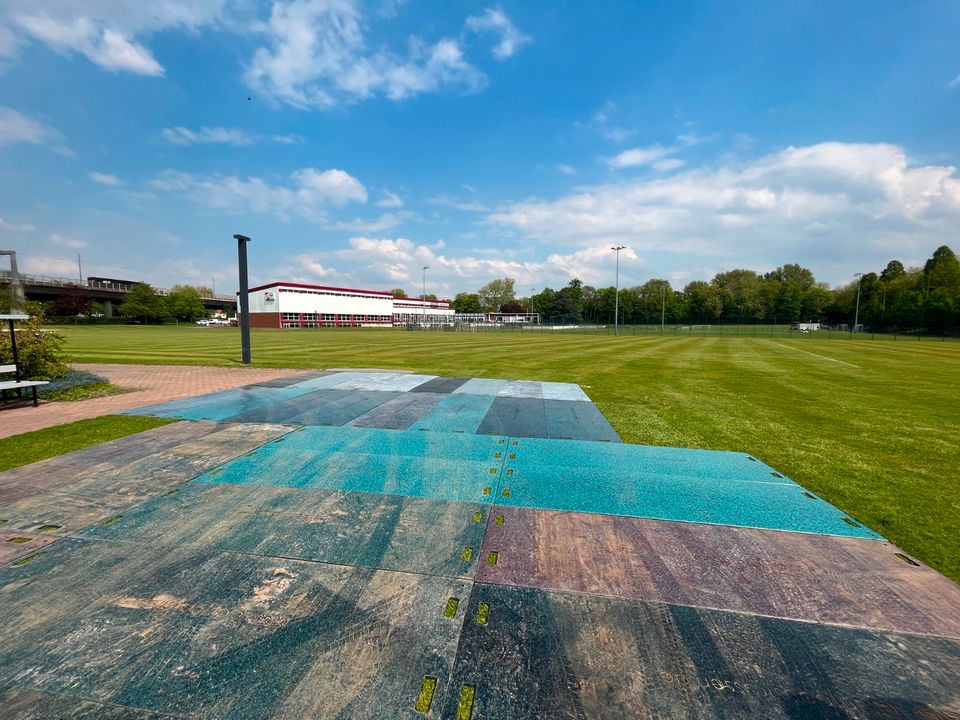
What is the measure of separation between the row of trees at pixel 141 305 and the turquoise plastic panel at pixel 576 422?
9610cm

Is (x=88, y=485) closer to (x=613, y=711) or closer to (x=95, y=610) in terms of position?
(x=95, y=610)

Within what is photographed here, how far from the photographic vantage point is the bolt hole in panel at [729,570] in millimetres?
2938

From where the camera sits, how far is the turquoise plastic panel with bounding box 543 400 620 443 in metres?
6.98

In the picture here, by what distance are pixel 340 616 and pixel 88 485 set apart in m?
4.03

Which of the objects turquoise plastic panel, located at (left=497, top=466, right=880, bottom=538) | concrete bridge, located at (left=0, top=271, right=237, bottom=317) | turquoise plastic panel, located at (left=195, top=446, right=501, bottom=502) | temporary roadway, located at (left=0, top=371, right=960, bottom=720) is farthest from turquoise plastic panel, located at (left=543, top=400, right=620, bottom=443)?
concrete bridge, located at (left=0, top=271, right=237, bottom=317)

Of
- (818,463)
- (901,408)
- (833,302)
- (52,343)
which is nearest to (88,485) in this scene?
(52,343)

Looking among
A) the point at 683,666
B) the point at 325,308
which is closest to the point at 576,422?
the point at 683,666

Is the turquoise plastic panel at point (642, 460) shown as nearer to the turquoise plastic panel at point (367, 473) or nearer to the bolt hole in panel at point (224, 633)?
the turquoise plastic panel at point (367, 473)

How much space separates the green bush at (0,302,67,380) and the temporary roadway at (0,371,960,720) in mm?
6490

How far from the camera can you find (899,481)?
17.8 ft

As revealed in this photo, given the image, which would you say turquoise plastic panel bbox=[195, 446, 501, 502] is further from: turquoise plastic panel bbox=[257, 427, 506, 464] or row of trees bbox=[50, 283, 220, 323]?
row of trees bbox=[50, 283, 220, 323]

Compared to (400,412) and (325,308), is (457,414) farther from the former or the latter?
(325,308)

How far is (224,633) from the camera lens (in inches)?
102

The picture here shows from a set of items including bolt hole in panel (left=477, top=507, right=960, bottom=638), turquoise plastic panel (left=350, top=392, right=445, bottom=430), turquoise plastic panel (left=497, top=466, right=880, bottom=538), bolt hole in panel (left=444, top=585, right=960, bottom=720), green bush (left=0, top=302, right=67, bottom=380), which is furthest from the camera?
green bush (left=0, top=302, right=67, bottom=380)
